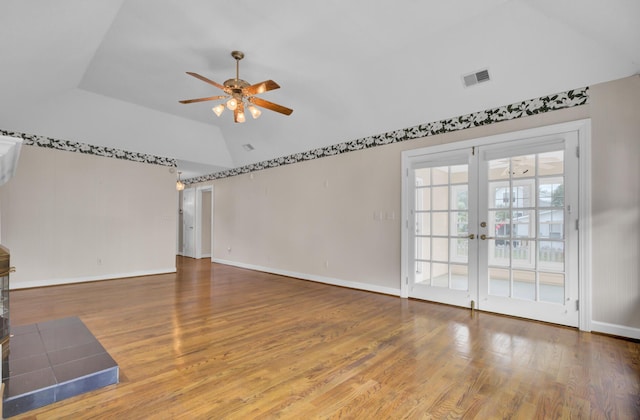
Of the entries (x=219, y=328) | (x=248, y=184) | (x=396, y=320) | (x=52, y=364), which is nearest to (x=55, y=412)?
(x=52, y=364)

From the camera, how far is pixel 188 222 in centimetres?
954

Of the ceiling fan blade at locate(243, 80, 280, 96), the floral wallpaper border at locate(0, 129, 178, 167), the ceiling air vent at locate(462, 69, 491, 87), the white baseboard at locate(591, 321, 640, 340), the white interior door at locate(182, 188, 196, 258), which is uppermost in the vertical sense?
the ceiling air vent at locate(462, 69, 491, 87)

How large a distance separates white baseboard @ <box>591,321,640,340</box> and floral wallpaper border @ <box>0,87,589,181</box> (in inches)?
90.6

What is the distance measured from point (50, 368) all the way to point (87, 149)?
16.0ft

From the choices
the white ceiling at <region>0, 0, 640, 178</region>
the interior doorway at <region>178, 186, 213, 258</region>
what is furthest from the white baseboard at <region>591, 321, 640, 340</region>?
the interior doorway at <region>178, 186, 213, 258</region>

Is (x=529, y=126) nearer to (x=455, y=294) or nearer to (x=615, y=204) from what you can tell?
(x=615, y=204)

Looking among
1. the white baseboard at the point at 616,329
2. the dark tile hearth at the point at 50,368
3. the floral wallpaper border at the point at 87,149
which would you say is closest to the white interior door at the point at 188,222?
the floral wallpaper border at the point at 87,149

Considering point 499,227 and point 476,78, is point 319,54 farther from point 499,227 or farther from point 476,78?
point 499,227

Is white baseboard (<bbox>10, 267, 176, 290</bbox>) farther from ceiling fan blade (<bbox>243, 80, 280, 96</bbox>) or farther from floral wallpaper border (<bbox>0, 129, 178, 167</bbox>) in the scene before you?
ceiling fan blade (<bbox>243, 80, 280, 96</bbox>)

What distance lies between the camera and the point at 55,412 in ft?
5.84

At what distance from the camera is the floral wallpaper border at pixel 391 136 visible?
133 inches

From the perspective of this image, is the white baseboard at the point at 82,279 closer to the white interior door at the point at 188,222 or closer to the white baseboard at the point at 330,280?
the white baseboard at the point at 330,280

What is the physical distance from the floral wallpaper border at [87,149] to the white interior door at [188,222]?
2.66 metres

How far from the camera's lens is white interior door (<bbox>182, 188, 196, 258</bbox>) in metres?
9.28
